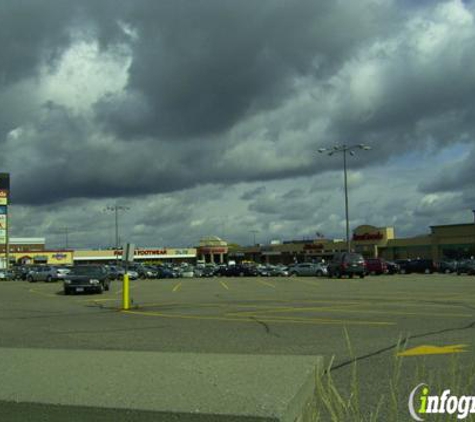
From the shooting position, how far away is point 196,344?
37.0 feet

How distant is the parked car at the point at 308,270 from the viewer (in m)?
62.8

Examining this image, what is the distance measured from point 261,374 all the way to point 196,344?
5.60m

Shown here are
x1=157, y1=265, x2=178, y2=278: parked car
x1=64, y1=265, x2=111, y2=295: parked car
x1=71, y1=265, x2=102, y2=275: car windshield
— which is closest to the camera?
A: x1=64, y1=265, x2=111, y2=295: parked car

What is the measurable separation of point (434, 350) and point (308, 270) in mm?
55340

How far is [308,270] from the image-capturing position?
65.2 meters

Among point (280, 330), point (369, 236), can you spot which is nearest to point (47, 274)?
point (280, 330)

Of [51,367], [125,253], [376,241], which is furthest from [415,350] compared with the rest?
[376,241]

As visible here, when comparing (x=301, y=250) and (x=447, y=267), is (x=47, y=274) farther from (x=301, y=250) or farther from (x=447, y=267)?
(x=301, y=250)

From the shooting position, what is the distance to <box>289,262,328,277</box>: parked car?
206 feet

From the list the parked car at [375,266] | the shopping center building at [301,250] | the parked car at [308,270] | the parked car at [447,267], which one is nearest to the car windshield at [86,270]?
the shopping center building at [301,250]

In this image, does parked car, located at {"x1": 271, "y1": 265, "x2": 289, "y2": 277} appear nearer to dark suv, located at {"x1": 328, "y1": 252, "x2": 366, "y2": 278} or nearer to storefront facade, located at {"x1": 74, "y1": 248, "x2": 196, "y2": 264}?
dark suv, located at {"x1": 328, "y1": 252, "x2": 366, "y2": 278}

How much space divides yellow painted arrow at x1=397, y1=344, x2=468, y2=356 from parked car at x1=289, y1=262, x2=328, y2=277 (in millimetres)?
51630

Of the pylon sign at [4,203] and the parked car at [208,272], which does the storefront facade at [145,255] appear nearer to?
the pylon sign at [4,203]

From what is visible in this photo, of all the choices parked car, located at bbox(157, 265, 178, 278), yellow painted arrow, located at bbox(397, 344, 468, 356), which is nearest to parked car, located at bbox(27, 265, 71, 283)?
parked car, located at bbox(157, 265, 178, 278)
